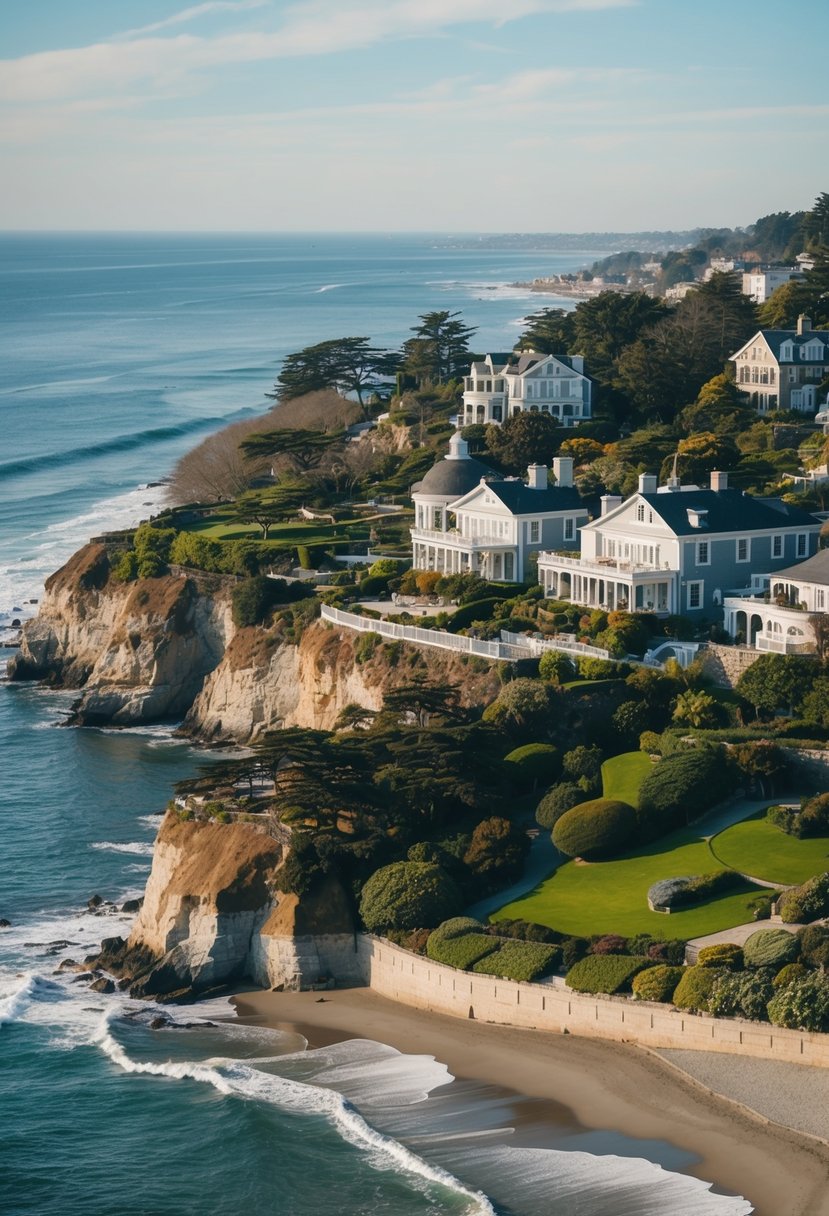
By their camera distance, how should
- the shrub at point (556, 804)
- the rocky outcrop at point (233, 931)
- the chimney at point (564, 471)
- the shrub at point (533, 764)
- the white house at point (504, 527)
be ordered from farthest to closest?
the chimney at point (564, 471)
the white house at point (504, 527)
the shrub at point (533, 764)
the shrub at point (556, 804)
the rocky outcrop at point (233, 931)

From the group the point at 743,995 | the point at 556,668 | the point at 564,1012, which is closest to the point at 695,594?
the point at 556,668

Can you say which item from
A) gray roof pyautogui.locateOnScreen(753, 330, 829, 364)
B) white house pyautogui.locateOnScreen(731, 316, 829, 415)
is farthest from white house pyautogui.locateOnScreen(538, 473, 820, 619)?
gray roof pyautogui.locateOnScreen(753, 330, 829, 364)

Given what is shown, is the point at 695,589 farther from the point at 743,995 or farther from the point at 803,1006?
the point at 803,1006

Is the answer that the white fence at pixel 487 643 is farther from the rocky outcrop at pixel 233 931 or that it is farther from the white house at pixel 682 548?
the rocky outcrop at pixel 233 931

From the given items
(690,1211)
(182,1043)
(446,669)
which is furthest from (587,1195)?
(446,669)

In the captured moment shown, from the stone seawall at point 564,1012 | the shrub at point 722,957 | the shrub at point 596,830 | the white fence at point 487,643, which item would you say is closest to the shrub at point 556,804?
the shrub at point 596,830

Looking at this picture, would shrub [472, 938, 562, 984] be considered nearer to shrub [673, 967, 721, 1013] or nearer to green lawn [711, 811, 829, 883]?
shrub [673, 967, 721, 1013]
